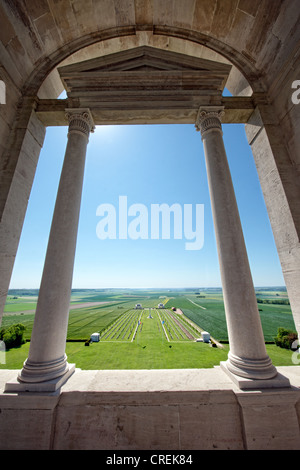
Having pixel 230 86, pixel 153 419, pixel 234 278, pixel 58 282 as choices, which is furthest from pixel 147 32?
pixel 153 419

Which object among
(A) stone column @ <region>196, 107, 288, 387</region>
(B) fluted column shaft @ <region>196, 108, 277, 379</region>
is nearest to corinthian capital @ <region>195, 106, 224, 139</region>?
(B) fluted column shaft @ <region>196, 108, 277, 379</region>

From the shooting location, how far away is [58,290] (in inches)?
399

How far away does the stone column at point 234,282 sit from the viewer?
8992 mm

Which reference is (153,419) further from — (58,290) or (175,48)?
(175,48)

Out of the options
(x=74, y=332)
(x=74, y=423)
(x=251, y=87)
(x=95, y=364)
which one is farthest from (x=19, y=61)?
(x=74, y=332)

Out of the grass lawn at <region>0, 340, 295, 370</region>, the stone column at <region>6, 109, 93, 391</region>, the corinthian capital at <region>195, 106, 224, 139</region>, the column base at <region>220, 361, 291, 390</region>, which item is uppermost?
the corinthian capital at <region>195, 106, 224, 139</region>

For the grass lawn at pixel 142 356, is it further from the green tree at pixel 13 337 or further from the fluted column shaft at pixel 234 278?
the fluted column shaft at pixel 234 278

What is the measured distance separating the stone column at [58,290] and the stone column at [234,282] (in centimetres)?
930

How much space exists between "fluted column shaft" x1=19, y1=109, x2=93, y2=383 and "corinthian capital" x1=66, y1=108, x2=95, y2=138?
100 centimetres

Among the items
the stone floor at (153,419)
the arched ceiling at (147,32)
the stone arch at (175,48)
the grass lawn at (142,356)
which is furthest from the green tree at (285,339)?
the arched ceiling at (147,32)

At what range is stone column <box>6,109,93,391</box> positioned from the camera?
8852 mm

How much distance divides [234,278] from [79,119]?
16418 millimetres

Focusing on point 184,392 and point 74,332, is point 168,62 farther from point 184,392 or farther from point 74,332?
point 74,332

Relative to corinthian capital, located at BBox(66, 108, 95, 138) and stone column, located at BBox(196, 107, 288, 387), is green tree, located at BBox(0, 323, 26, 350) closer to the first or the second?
corinthian capital, located at BBox(66, 108, 95, 138)
